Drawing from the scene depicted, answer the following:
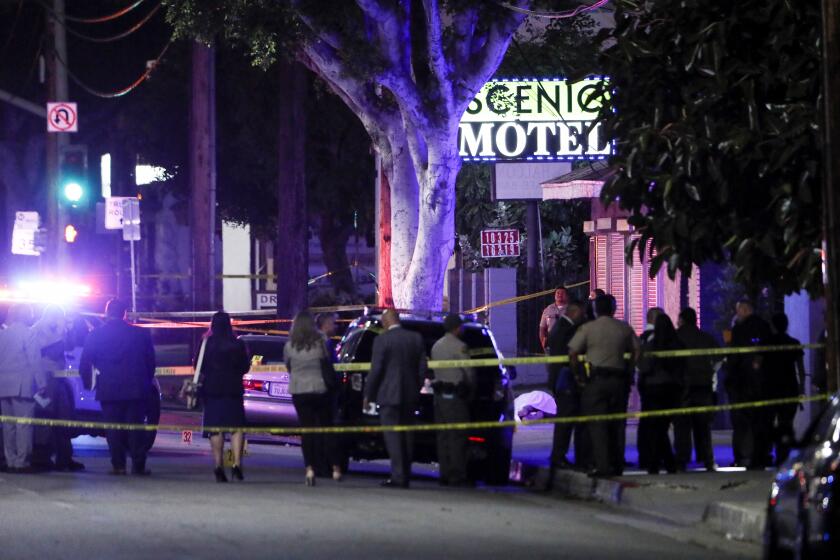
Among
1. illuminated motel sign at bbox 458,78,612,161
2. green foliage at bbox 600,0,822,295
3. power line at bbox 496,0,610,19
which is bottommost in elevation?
green foliage at bbox 600,0,822,295

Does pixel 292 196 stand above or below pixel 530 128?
below

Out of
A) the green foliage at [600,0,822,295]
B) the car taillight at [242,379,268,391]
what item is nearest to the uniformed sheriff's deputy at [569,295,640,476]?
the green foliage at [600,0,822,295]

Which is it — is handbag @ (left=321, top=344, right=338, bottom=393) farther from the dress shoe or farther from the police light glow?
the police light glow

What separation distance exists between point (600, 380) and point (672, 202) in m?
3.13

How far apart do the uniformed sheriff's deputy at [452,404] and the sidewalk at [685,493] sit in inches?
40.0

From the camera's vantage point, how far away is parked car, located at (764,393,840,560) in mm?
8820

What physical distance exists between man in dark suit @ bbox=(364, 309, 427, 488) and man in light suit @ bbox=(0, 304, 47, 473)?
3666mm

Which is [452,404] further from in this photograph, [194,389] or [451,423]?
[194,389]

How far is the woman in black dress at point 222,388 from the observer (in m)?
17.2

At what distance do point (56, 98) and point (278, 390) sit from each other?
1543cm

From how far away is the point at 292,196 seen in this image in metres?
32.7

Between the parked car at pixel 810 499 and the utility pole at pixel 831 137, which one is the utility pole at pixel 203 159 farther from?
the parked car at pixel 810 499

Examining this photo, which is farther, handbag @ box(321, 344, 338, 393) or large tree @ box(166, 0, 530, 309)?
large tree @ box(166, 0, 530, 309)

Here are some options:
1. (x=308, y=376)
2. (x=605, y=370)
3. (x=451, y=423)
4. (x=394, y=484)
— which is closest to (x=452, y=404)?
(x=451, y=423)
